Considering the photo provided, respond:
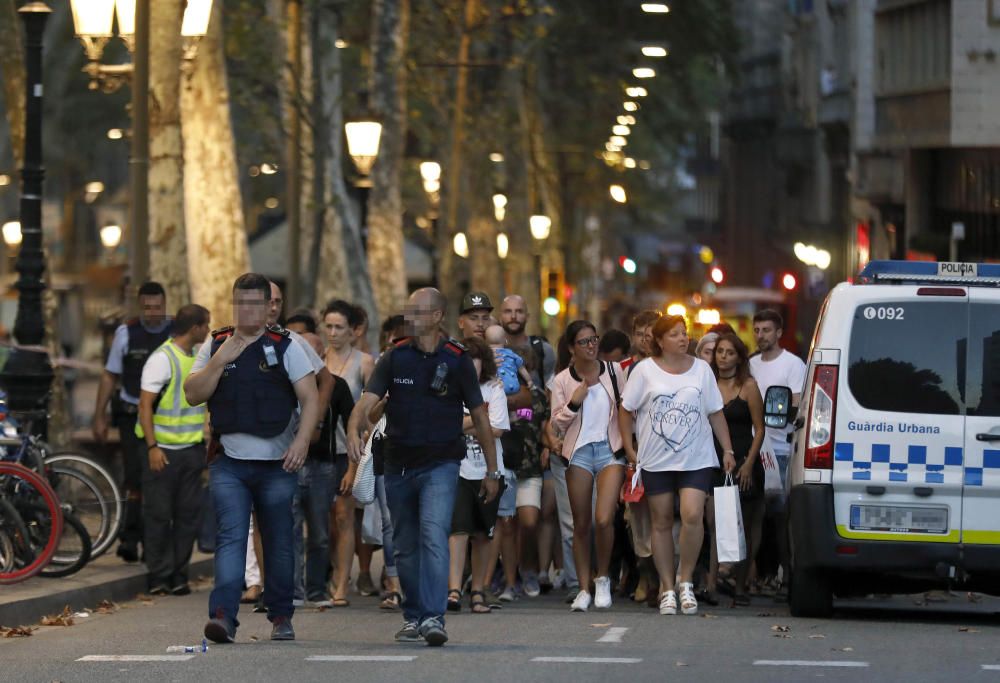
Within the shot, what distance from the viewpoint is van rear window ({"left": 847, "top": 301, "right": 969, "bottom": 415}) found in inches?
493

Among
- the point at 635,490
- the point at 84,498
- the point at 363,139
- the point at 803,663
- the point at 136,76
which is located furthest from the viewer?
the point at 363,139

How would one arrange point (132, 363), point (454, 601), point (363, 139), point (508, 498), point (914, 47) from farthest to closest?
point (914, 47) → point (363, 139) → point (132, 363) → point (508, 498) → point (454, 601)

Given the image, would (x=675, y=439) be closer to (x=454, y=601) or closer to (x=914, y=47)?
(x=454, y=601)

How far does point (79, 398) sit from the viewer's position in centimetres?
5066

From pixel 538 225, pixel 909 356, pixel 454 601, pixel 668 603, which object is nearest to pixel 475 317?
pixel 454 601

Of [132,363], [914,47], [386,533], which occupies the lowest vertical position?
[386,533]

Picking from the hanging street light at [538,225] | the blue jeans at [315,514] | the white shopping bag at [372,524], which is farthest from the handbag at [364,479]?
the hanging street light at [538,225]

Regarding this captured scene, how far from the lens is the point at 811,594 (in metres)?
13.1

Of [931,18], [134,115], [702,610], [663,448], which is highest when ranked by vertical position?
[931,18]

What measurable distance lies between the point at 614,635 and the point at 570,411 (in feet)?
7.76

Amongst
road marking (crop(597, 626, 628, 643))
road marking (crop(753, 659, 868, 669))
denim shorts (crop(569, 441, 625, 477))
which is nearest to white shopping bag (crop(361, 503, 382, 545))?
denim shorts (crop(569, 441, 625, 477))

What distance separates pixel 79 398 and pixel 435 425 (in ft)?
132

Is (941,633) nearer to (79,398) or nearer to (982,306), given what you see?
(982,306)

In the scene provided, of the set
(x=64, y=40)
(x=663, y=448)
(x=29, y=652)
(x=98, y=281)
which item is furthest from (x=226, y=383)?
(x=98, y=281)
